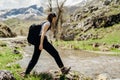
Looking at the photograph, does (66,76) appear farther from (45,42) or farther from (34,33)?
(34,33)

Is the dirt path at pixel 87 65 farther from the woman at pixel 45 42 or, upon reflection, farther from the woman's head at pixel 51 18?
the woman's head at pixel 51 18

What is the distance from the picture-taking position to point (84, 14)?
398 ft

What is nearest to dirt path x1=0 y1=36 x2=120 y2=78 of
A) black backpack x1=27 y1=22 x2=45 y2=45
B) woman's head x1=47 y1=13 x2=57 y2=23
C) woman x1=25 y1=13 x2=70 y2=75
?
woman x1=25 y1=13 x2=70 y2=75

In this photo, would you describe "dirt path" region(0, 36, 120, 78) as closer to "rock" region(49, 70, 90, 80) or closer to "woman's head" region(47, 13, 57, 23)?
"rock" region(49, 70, 90, 80)

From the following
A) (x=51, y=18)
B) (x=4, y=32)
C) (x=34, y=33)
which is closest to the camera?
(x=34, y=33)

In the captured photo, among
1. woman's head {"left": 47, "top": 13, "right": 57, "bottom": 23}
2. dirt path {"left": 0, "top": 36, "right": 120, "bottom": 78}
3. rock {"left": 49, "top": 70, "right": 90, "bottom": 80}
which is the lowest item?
dirt path {"left": 0, "top": 36, "right": 120, "bottom": 78}

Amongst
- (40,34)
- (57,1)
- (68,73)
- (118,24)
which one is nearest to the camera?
(40,34)

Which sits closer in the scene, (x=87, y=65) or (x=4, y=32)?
(x=87, y=65)

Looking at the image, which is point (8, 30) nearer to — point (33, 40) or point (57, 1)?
point (57, 1)

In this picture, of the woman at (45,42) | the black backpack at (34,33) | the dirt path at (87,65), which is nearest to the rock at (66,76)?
the woman at (45,42)

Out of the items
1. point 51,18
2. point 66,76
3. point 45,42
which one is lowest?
point 66,76

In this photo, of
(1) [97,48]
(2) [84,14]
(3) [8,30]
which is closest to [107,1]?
(2) [84,14]

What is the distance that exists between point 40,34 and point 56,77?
6.05ft

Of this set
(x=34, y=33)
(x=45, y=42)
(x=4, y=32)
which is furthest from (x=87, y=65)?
(x=4, y=32)
